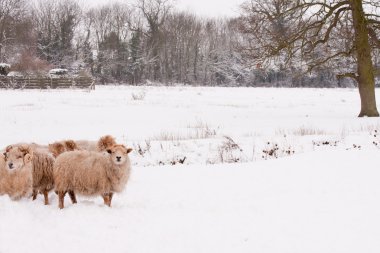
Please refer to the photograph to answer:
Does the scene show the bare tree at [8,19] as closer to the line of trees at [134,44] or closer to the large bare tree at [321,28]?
the line of trees at [134,44]

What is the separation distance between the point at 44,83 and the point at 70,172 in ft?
111

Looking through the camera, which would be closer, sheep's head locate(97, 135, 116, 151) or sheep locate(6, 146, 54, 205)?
sheep locate(6, 146, 54, 205)

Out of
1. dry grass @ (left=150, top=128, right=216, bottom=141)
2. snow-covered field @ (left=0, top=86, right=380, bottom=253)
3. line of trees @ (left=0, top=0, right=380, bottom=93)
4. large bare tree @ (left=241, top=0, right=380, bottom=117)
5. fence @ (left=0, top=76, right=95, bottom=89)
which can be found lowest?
snow-covered field @ (left=0, top=86, right=380, bottom=253)

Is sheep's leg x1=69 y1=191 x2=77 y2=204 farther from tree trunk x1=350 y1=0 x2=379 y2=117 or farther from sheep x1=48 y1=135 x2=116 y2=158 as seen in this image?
tree trunk x1=350 y1=0 x2=379 y2=117

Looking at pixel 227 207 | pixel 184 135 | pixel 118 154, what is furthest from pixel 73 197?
pixel 184 135

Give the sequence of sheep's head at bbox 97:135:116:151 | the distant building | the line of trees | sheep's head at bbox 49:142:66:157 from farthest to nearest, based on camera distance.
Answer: the line of trees → the distant building → sheep's head at bbox 97:135:116:151 → sheep's head at bbox 49:142:66:157

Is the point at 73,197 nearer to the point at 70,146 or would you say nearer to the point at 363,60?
the point at 70,146

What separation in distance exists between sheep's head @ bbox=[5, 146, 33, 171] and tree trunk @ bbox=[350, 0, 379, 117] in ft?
49.1

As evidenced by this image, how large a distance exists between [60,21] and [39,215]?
65.3 metres

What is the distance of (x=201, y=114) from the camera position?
20.9 metres

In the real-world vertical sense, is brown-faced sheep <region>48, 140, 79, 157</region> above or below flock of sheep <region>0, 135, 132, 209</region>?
above

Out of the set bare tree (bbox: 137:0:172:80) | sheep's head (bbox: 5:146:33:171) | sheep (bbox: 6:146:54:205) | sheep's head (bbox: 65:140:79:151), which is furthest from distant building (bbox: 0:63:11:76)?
sheep's head (bbox: 5:146:33:171)

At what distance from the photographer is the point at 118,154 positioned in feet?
19.6

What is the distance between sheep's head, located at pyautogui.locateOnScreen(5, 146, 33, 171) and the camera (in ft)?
18.9
